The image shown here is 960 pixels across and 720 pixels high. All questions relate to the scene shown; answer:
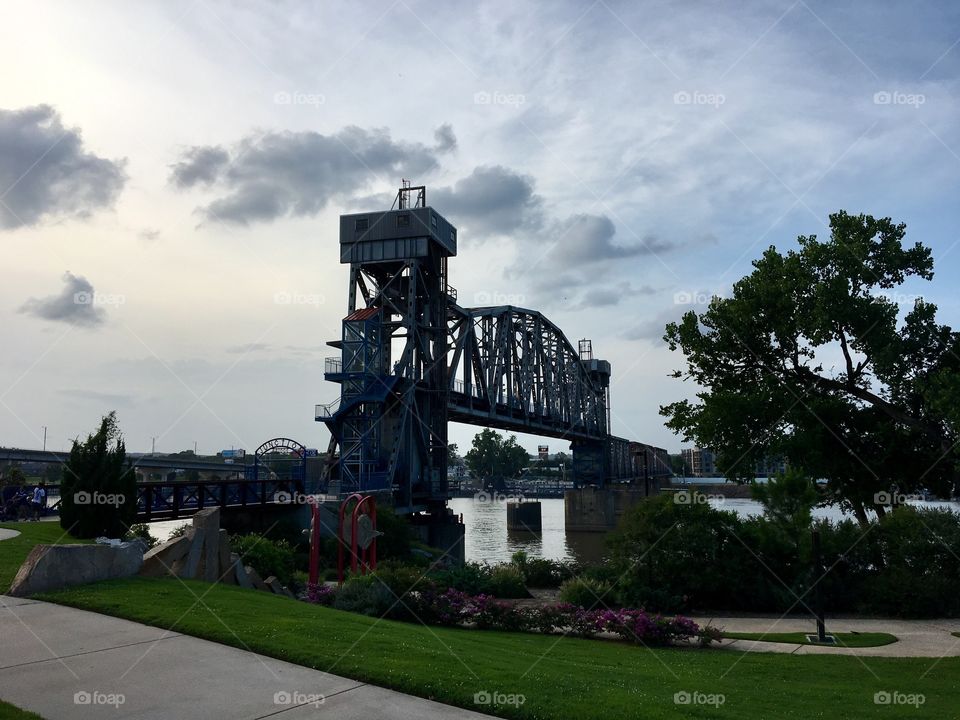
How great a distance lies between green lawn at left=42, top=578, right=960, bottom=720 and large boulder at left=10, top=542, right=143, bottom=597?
0.37 meters

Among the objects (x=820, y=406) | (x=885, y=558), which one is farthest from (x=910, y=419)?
(x=885, y=558)

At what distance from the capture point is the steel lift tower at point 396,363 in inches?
1930

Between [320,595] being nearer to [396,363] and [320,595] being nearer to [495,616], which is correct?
[495,616]

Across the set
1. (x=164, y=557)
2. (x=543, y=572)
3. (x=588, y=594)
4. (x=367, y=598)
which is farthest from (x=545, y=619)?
(x=543, y=572)

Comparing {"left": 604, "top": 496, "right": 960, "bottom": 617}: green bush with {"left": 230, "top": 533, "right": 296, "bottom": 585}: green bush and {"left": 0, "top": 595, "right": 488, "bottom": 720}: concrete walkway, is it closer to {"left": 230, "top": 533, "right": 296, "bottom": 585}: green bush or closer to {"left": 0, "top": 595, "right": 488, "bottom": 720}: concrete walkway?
{"left": 230, "top": 533, "right": 296, "bottom": 585}: green bush

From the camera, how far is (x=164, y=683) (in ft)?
27.1

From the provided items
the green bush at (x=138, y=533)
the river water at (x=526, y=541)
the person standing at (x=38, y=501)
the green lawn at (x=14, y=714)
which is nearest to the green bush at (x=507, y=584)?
the green bush at (x=138, y=533)

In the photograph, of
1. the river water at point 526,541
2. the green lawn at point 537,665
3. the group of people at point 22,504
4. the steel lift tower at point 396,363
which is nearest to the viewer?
the green lawn at point 537,665

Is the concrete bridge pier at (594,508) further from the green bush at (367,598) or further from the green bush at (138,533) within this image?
the green bush at (367,598)

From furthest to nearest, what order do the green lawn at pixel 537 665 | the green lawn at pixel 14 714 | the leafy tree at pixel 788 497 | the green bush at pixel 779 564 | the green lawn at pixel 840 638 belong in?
the leafy tree at pixel 788 497 < the green bush at pixel 779 564 < the green lawn at pixel 840 638 < the green lawn at pixel 537 665 < the green lawn at pixel 14 714

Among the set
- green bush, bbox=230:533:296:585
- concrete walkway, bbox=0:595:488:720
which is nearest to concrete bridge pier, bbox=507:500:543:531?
green bush, bbox=230:533:296:585

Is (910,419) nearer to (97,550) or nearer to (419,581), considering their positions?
(419,581)

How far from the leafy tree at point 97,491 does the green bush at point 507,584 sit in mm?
10571

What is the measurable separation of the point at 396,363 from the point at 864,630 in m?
40.8
